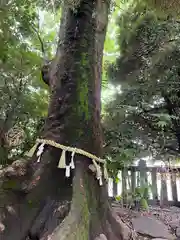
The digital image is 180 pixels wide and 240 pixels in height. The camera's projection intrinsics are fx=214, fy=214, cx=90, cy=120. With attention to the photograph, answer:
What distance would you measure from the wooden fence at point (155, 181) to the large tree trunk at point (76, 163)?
2593 mm

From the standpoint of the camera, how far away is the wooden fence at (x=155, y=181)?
14.6 ft

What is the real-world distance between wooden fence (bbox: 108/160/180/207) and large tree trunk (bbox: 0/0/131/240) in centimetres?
259

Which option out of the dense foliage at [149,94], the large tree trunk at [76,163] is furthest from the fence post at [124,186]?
the large tree trunk at [76,163]

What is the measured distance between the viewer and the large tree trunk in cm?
150

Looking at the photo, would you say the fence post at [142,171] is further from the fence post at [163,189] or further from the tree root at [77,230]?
the tree root at [77,230]

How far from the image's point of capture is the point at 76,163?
1774 millimetres

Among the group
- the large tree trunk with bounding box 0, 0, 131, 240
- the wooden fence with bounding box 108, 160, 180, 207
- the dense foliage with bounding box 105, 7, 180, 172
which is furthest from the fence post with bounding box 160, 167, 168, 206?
the large tree trunk with bounding box 0, 0, 131, 240

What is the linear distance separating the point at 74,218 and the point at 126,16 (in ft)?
14.9

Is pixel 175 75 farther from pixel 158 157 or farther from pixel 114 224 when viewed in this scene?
pixel 114 224

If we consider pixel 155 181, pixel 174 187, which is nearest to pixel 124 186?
pixel 155 181

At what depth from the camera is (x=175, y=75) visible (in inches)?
173

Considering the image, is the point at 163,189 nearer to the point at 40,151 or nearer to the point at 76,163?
the point at 76,163

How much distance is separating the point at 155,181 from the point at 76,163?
3.29 metres

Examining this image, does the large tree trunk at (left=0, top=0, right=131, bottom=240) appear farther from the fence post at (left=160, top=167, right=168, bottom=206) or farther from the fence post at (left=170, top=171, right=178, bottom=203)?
the fence post at (left=170, top=171, right=178, bottom=203)
